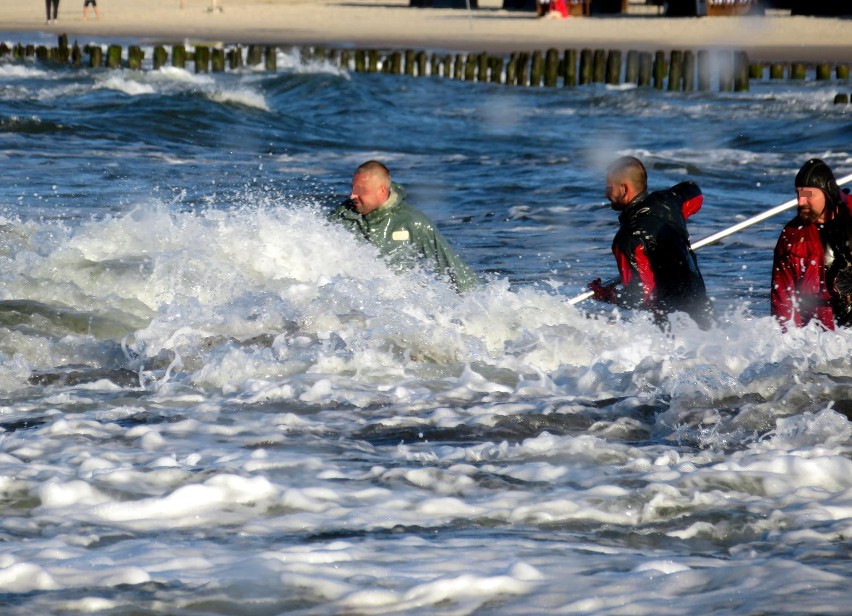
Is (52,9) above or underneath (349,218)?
above

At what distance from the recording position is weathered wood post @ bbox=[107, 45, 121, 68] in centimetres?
3700

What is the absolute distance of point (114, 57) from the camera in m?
37.2

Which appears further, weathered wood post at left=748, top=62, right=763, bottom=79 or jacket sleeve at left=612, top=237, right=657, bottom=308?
weathered wood post at left=748, top=62, right=763, bottom=79

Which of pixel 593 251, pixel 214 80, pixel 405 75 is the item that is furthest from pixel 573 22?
pixel 593 251

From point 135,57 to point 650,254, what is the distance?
2988 centimetres

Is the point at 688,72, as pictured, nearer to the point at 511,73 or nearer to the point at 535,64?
the point at 535,64

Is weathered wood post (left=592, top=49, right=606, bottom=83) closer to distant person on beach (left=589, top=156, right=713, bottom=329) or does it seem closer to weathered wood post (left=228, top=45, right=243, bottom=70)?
weathered wood post (left=228, top=45, right=243, bottom=70)

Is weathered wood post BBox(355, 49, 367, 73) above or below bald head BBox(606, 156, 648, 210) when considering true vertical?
above

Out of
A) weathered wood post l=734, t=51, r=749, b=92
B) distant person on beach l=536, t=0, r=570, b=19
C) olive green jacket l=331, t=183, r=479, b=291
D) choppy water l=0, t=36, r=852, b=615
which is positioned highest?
distant person on beach l=536, t=0, r=570, b=19

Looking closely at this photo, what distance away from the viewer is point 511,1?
60.1 m

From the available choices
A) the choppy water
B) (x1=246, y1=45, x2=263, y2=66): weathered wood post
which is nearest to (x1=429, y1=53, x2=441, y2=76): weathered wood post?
(x1=246, y1=45, x2=263, y2=66): weathered wood post

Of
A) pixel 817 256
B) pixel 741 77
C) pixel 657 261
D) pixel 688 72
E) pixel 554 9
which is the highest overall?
pixel 554 9

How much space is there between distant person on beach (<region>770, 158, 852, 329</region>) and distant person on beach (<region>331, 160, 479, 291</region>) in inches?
102

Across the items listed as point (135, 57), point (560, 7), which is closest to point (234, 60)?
point (135, 57)
